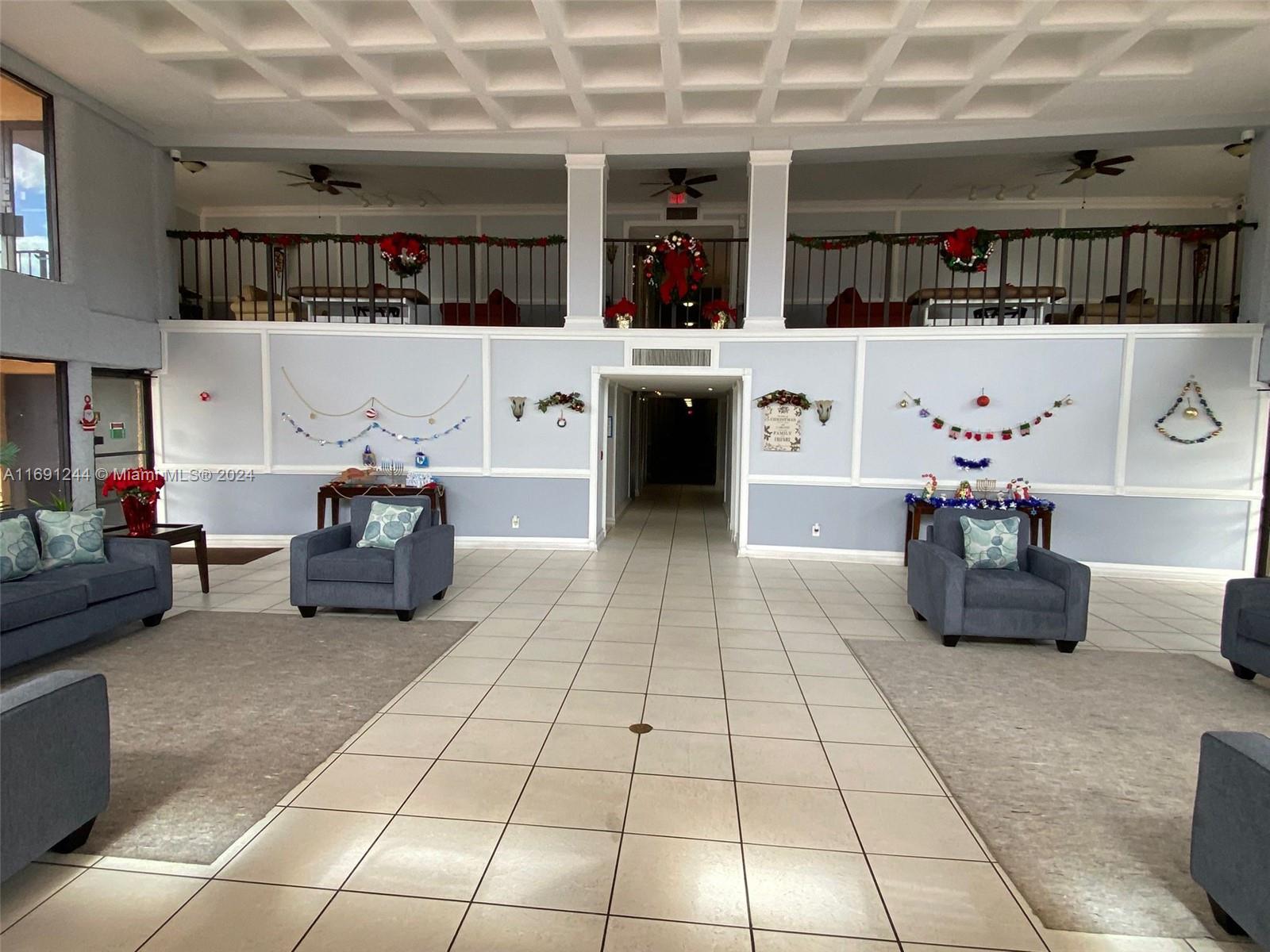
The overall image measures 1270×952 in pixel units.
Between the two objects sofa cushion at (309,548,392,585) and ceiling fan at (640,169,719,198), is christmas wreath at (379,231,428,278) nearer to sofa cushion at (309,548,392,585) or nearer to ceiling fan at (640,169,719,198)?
ceiling fan at (640,169,719,198)

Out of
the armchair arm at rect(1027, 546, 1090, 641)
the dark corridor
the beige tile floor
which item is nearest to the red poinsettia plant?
the beige tile floor

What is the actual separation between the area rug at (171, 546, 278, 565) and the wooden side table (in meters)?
1.18

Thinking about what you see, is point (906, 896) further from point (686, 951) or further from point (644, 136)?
point (644, 136)

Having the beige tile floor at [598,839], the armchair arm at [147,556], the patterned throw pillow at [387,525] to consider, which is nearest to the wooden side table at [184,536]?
the armchair arm at [147,556]

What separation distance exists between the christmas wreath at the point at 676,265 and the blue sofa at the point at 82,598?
515cm

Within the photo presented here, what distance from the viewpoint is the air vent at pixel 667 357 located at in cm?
732

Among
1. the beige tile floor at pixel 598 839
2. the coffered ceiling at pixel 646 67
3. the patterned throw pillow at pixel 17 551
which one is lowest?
the beige tile floor at pixel 598 839

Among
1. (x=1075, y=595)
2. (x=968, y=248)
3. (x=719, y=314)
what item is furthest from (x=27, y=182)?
(x=1075, y=595)

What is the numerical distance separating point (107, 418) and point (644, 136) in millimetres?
6307

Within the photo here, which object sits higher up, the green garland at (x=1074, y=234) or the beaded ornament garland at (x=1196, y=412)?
the green garland at (x=1074, y=234)

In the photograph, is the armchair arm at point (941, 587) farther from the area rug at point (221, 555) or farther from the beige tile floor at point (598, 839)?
the area rug at point (221, 555)

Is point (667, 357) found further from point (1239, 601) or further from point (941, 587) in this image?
point (1239, 601)

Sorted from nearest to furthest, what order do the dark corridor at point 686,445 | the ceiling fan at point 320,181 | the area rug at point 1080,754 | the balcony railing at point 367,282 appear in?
the area rug at point 1080,754, the balcony railing at point 367,282, the ceiling fan at point 320,181, the dark corridor at point 686,445

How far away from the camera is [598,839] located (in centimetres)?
234
